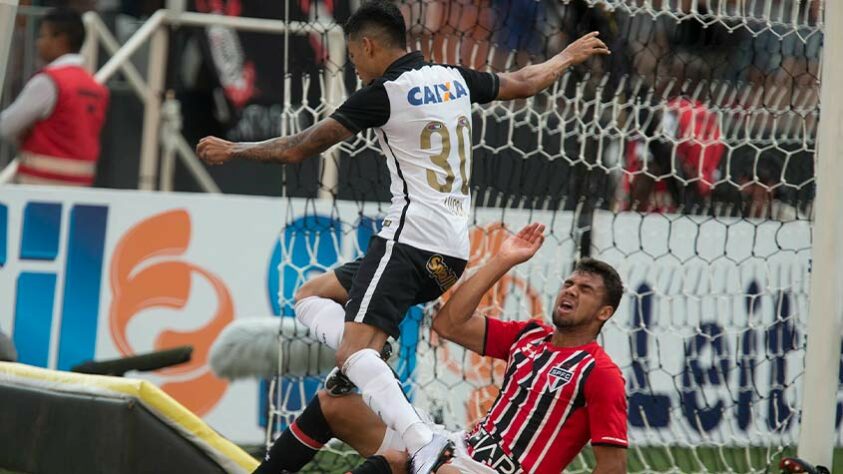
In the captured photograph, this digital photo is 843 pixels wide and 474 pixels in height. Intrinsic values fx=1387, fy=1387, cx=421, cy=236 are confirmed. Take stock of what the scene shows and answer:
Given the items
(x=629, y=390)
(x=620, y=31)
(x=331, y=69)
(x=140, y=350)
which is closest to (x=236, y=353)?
(x=140, y=350)

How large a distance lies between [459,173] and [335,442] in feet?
8.42

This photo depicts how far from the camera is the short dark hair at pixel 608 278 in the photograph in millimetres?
5070

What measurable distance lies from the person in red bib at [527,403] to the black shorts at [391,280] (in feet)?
0.84

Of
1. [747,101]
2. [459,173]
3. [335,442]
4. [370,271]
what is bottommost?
[335,442]

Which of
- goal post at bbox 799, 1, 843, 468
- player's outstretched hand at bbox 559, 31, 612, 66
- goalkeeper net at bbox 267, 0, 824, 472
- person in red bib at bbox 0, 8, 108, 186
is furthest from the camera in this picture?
person in red bib at bbox 0, 8, 108, 186

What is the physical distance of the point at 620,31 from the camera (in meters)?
7.27

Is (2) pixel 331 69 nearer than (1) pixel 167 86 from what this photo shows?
Yes

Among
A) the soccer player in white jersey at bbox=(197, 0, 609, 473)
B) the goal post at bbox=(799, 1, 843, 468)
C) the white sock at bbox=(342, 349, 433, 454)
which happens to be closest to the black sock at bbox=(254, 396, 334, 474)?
the soccer player in white jersey at bbox=(197, 0, 609, 473)

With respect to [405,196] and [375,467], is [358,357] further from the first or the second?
[405,196]

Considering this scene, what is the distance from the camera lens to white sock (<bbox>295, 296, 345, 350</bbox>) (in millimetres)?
5035

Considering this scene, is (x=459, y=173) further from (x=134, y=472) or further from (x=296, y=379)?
(x=296, y=379)

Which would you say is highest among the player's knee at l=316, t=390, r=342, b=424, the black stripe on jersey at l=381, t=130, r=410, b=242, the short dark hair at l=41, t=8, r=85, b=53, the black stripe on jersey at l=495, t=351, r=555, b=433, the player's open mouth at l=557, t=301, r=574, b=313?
the short dark hair at l=41, t=8, r=85, b=53

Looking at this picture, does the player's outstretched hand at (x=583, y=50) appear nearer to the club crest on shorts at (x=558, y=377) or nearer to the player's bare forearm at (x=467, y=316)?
the player's bare forearm at (x=467, y=316)

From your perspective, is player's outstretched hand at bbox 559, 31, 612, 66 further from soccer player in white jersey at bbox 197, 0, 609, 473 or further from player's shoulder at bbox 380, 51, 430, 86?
player's shoulder at bbox 380, 51, 430, 86
